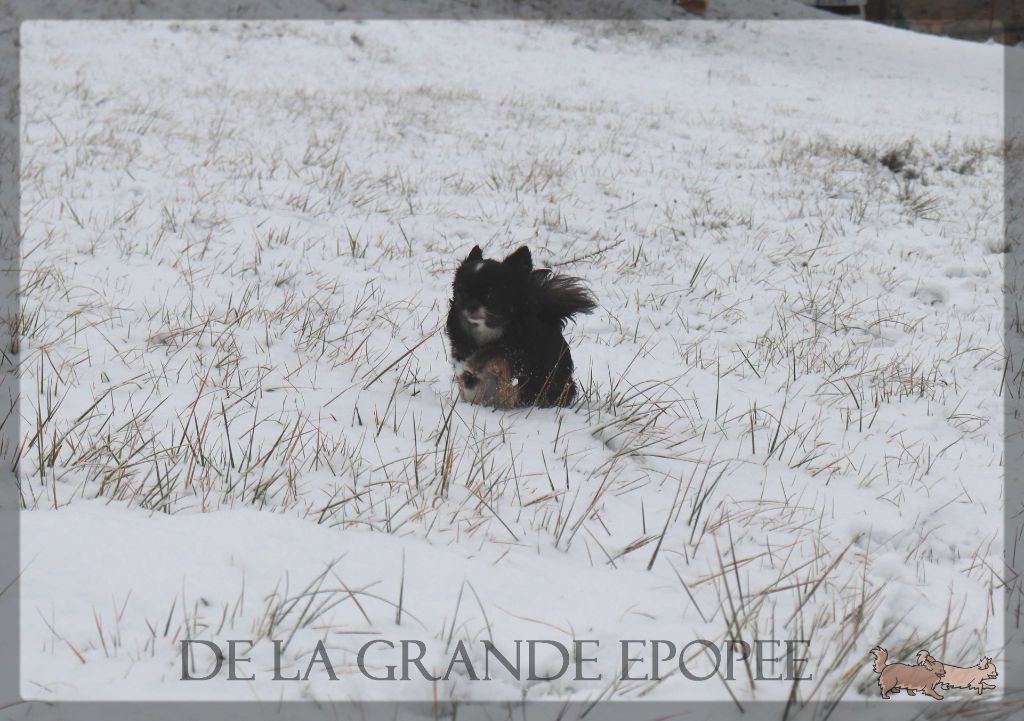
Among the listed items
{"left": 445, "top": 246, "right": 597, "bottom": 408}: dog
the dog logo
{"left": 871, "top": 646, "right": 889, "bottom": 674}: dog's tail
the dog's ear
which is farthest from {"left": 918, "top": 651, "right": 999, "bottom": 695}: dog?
the dog's ear

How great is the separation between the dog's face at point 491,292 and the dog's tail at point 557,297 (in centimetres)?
11

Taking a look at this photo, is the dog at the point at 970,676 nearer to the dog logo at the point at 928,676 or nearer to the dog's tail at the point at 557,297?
the dog logo at the point at 928,676

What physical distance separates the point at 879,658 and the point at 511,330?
91.9 inches

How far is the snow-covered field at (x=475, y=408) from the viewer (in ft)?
7.61

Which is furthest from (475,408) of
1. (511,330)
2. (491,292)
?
(491,292)

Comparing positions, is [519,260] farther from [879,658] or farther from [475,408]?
[879,658]

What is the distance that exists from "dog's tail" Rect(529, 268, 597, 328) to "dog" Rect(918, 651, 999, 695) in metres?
2.37

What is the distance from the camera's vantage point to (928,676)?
2146 millimetres

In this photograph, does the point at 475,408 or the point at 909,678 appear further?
the point at 475,408

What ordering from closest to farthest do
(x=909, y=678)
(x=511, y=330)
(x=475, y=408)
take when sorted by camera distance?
1. (x=909, y=678)
2. (x=511, y=330)
3. (x=475, y=408)

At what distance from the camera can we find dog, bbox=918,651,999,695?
2148 mm

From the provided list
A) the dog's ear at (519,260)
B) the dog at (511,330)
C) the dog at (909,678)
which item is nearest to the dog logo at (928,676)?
the dog at (909,678)

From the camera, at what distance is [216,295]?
567 cm

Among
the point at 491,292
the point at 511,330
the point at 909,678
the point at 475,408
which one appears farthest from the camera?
the point at 475,408
